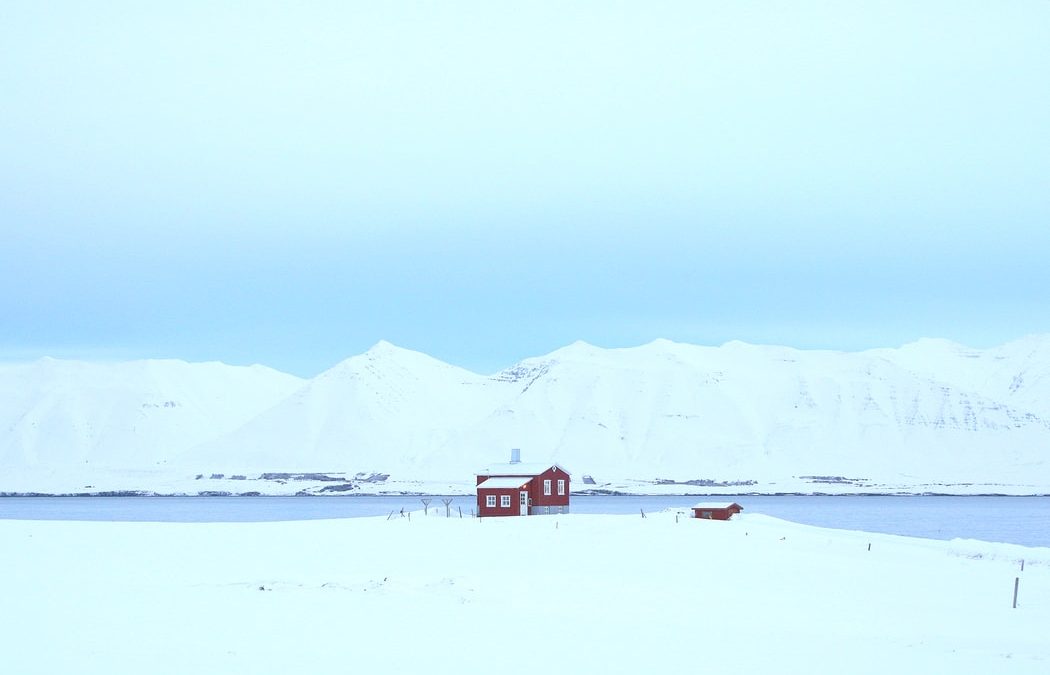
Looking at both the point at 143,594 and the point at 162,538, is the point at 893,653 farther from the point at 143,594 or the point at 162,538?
the point at 162,538

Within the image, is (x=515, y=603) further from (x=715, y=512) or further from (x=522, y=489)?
(x=522, y=489)

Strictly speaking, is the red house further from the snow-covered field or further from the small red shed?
the snow-covered field

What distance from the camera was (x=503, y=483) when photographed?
7412cm

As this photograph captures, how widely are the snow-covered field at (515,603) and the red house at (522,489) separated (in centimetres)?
1556

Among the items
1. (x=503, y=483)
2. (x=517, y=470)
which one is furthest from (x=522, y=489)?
(x=517, y=470)

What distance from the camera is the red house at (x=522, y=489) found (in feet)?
239

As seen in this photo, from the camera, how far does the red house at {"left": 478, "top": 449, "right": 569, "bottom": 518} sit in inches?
2872

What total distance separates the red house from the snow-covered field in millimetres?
15565

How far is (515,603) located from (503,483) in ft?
140

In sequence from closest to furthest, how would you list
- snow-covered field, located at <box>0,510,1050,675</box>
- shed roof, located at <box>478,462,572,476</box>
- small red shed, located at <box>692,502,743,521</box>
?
snow-covered field, located at <box>0,510,1050,675</box>
small red shed, located at <box>692,502,743,521</box>
shed roof, located at <box>478,462,572,476</box>

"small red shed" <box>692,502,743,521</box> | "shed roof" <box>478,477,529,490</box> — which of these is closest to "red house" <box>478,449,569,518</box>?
"shed roof" <box>478,477,529,490</box>

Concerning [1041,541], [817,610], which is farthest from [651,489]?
[817,610]

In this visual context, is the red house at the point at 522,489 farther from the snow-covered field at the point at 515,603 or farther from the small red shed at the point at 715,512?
the snow-covered field at the point at 515,603

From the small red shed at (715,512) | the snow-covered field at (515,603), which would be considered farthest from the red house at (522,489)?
the snow-covered field at (515,603)
